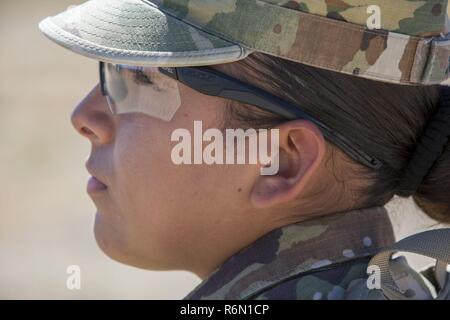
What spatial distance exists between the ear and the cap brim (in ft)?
0.81

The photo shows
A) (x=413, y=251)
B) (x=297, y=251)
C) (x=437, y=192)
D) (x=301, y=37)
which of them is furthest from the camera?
(x=437, y=192)

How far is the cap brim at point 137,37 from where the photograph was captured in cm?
221

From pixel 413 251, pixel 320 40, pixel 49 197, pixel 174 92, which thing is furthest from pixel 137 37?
pixel 49 197

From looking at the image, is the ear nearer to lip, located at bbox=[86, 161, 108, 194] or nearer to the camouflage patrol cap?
the camouflage patrol cap

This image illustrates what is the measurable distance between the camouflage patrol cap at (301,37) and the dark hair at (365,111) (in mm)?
68

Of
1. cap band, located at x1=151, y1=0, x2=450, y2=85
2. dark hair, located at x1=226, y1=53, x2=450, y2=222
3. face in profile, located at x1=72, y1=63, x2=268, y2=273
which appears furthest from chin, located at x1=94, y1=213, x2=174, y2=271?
cap band, located at x1=151, y1=0, x2=450, y2=85

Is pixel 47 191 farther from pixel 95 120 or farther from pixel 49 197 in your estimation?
pixel 95 120

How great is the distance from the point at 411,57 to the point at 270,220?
572 mm

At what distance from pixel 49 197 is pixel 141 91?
5.24 meters

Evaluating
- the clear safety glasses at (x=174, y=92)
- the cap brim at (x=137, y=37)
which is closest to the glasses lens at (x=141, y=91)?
the clear safety glasses at (x=174, y=92)

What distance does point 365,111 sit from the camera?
237 centimetres

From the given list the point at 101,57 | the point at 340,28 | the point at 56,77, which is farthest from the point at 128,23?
the point at 56,77

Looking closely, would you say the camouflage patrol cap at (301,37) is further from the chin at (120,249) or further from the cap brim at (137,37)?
the chin at (120,249)

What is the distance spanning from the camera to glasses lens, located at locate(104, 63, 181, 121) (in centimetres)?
240
